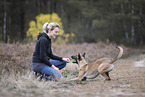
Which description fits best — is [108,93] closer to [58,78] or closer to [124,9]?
[58,78]

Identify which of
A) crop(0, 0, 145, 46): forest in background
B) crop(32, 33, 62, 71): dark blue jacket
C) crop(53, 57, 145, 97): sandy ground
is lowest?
crop(53, 57, 145, 97): sandy ground

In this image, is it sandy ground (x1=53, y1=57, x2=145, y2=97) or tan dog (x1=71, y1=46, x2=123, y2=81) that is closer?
sandy ground (x1=53, y1=57, x2=145, y2=97)

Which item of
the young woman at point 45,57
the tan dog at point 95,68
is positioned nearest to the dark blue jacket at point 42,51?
the young woman at point 45,57

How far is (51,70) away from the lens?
5.11 meters

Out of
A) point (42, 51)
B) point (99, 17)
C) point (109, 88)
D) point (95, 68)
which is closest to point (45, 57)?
point (42, 51)

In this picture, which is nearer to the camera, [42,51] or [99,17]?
[42,51]

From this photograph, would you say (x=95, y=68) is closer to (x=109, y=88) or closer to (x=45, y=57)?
(x=109, y=88)

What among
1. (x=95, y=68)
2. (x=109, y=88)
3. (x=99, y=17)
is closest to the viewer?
(x=109, y=88)

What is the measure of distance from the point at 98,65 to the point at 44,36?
1.89 meters

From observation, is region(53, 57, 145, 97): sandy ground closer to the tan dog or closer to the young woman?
the tan dog

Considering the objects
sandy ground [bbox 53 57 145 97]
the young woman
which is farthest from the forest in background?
sandy ground [bbox 53 57 145 97]

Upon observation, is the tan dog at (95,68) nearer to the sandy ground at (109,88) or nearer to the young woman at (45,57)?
the sandy ground at (109,88)

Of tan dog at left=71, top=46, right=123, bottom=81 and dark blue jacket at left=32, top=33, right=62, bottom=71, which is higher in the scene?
dark blue jacket at left=32, top=33, right=62, bottom=71

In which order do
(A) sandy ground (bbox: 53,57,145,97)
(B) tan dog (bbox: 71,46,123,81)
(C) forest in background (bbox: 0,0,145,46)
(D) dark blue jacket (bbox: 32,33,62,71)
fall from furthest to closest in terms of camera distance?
(C) forest in background (bbox: 0,0,145,46)
(B) tan dog (bbox: 71,46,123,81)
(D) dark blue jacket (bbox: 32,33,62,71)
(A) sandy ground (bbox: 53,57,145,97)
